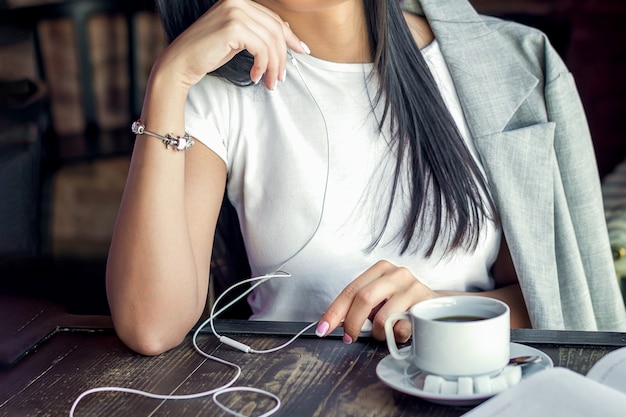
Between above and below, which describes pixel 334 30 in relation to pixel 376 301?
above

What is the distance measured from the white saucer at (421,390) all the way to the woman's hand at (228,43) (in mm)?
428

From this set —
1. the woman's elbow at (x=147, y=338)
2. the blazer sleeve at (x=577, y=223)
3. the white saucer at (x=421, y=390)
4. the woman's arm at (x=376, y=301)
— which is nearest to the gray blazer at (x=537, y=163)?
the blazer sleeve at (x=577, y=223)

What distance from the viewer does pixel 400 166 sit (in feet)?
4.21

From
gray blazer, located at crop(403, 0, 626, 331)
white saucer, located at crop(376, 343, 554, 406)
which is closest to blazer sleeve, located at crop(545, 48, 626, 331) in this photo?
gray blazer, located at crop(403, 0, 626, 331)

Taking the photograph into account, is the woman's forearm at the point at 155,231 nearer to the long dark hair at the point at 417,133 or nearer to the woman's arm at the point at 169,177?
the woman's arm at the point at 169,177

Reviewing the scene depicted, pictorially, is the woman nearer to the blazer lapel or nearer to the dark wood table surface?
the blazer lapel

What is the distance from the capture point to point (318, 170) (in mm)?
1293

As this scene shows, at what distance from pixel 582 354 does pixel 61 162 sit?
2272 mm

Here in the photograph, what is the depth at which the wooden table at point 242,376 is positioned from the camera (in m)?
0.79

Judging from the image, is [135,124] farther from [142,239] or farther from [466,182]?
[466,182]

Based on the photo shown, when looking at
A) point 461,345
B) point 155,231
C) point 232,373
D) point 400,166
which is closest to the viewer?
point 461,345

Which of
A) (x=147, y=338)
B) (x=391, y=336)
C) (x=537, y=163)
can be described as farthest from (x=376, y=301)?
(x=537, y=163)

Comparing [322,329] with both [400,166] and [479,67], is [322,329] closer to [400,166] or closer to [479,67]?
[400,166]

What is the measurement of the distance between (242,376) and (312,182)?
1.59 feet
